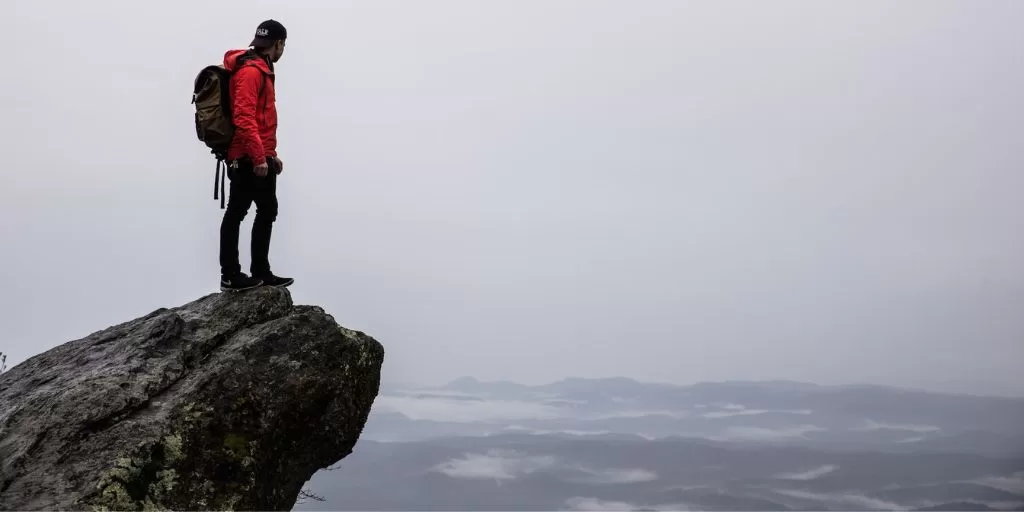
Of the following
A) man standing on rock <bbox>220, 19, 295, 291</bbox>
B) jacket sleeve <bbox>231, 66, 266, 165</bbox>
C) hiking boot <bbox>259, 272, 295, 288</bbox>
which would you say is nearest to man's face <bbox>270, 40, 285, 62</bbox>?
man standing on rock <bbox>220, 19, 295, 291</bbox>

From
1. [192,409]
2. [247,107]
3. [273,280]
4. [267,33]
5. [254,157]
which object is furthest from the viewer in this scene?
[273,280]

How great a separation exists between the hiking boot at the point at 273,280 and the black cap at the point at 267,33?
3.08 m

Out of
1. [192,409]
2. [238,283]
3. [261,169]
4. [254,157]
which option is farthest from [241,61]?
[192,409]

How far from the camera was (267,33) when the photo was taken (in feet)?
37.5

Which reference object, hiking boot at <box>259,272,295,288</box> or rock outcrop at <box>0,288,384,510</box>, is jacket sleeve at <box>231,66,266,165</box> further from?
rock outcrop at <box>0,288,384,510</box>

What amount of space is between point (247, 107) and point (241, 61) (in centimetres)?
67

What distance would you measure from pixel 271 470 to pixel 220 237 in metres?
3.20

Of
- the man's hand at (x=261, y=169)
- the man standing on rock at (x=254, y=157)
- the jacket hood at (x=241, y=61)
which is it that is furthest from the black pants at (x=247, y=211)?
the jacket hood at (x=241, y=61)

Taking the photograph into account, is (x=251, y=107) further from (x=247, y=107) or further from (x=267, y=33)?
(x=267, y=33)

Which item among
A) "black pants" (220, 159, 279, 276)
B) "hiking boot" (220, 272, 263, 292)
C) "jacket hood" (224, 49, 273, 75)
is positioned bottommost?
"hiking boot" (220, 272, 263, 292)

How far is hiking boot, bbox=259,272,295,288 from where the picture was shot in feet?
39.3

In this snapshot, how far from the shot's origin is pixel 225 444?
10.2 meters

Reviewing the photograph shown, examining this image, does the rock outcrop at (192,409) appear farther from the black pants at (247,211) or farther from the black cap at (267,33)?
the black cap at (267,33)

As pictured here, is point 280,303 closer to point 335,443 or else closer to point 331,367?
point 331,367
